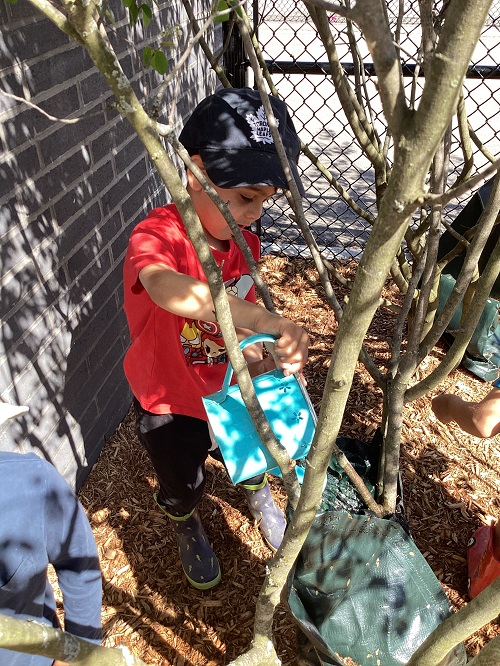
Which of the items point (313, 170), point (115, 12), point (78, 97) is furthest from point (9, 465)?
point (313, 170)

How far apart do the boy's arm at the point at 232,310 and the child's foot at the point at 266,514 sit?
3.55ft

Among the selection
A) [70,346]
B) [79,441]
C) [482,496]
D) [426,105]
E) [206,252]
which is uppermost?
[426,105]

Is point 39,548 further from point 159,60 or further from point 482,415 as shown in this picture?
point 482,415

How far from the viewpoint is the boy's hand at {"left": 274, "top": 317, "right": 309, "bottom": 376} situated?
4.28 ft

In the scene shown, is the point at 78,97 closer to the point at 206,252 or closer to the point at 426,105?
the point at 206,252

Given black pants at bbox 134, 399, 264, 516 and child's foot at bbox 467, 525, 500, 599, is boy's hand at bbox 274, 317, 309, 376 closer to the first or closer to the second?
black pants at bbox 134, 399, 264, 516

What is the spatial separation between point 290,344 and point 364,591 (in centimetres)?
92

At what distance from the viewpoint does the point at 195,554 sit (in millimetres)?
2193

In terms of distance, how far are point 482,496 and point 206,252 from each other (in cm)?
196

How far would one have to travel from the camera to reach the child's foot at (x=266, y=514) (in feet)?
7.72

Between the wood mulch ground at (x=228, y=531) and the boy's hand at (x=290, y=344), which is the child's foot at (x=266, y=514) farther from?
the boy's hand at (x=290, y=344)

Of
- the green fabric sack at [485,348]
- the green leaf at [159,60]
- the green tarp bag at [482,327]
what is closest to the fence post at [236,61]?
the green tarp bag at [482,327]

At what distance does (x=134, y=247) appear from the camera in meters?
1.62

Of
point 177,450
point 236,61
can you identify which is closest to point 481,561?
point 177,450
